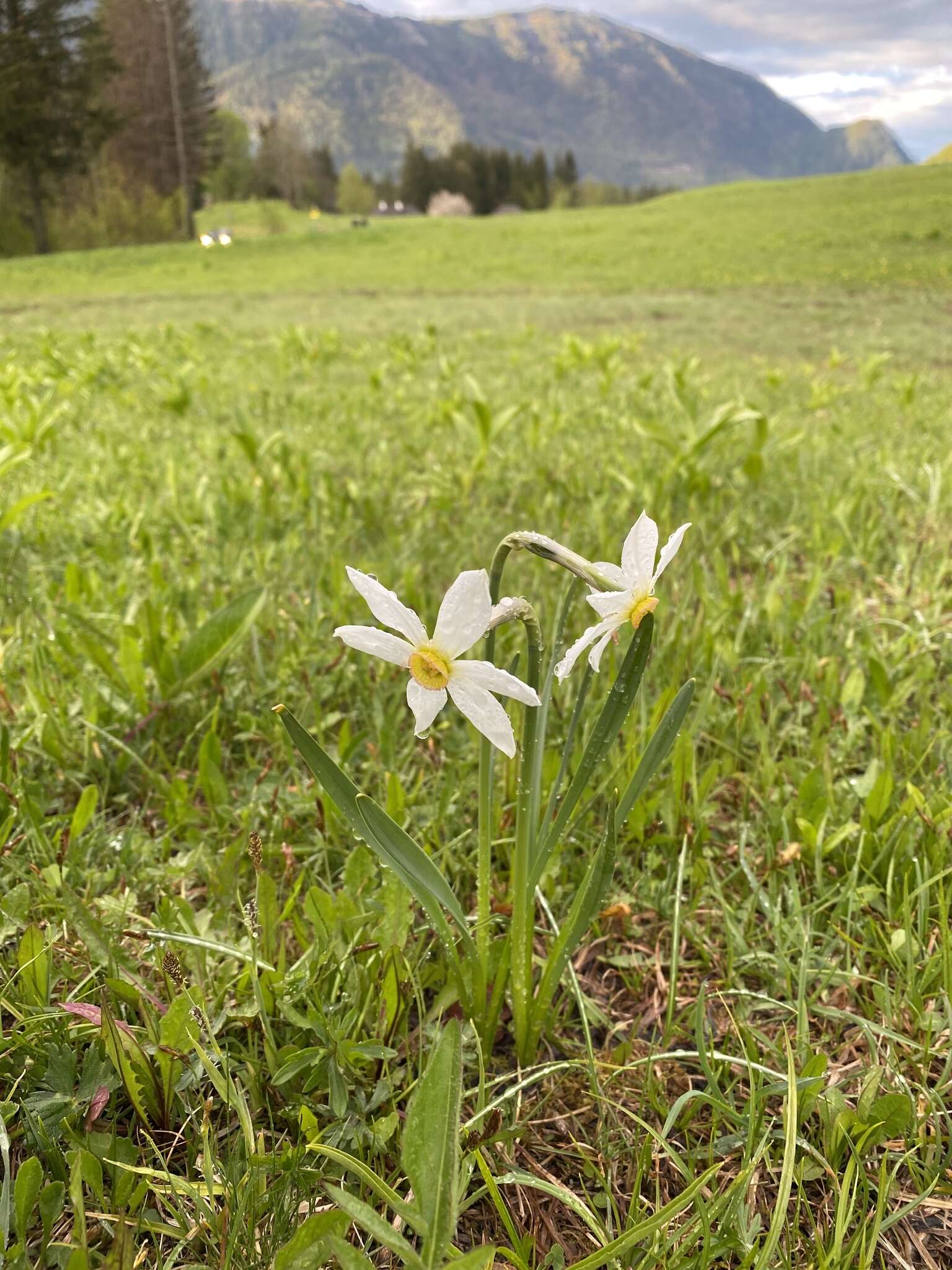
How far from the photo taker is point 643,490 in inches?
113

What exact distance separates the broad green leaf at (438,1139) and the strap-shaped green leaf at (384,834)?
8.1 inches

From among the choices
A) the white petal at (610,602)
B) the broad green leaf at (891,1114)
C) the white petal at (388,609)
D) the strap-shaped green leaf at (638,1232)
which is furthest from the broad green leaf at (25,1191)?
the broad green leaf at (891,1114)

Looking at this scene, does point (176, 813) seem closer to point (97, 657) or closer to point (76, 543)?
point (97, 657)

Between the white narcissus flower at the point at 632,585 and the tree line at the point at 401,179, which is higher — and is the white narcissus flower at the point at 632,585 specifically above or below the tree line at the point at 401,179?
below

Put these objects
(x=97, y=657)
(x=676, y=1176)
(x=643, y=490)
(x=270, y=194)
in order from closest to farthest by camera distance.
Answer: (x=676, y=1176) → (x=97, y=657) → (x=643, y=490) → (x=270, y=194)

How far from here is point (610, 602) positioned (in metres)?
0.77

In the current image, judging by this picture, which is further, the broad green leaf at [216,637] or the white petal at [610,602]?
the broad green leaf at [216,637]

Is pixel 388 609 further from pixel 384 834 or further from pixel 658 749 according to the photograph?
pixel 658 749

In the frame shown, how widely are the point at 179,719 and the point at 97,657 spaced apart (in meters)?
0.22

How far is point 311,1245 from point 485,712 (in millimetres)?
526

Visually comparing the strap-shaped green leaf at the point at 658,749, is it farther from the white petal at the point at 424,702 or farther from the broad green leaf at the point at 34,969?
the broad green leaf at the point at 34,969

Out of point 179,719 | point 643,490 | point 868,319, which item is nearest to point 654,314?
point 868,319

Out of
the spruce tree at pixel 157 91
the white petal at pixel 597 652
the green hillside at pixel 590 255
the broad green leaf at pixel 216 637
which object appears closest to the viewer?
the white petal at pixel 597 652

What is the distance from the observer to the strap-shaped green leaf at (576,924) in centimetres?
A: 95
